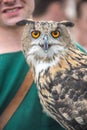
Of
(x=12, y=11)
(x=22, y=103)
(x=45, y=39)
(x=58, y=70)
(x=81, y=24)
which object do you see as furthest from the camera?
(x=81, y=24)

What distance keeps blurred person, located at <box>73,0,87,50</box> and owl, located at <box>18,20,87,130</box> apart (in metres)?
2.58

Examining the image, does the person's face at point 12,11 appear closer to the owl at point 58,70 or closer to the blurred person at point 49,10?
the owl at point 58,70

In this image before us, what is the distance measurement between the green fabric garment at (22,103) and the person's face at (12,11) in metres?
0.20

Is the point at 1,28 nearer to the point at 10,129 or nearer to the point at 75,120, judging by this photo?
the point at 10,129

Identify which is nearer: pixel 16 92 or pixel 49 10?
pixel 16 92

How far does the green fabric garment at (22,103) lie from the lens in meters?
3.52

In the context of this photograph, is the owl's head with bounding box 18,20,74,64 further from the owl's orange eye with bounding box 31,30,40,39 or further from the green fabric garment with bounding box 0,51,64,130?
the green fabric garment with bounding box 0,51,64,130

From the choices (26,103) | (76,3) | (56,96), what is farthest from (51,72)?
(76,3)

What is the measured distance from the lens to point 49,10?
5520mm

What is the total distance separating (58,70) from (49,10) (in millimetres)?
2455

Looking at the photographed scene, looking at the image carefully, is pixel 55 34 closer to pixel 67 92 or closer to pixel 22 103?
pixel 67 92

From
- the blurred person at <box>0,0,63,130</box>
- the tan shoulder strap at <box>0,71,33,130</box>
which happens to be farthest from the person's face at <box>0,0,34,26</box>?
the tan shoulder strap at <box>0,71,33,130</box>

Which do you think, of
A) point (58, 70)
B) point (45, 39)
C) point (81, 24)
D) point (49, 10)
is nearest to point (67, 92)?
point (58, 70)

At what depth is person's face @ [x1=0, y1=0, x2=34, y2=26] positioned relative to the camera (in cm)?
361
